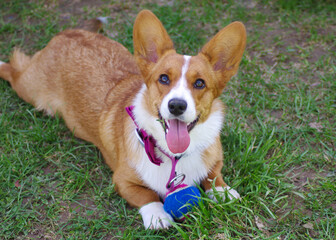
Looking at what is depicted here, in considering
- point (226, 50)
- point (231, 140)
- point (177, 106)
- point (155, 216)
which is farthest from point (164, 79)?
point (231, 140)

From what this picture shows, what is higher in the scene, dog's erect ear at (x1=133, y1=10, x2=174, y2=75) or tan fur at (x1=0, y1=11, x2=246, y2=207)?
dog's erect ear at (x1=133, y1=10, x2=174, y2=75)

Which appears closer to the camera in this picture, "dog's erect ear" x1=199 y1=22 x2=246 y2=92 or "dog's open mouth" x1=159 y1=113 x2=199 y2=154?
"dog's open mouth" x1=159 y1=113 x2=199 y2=154

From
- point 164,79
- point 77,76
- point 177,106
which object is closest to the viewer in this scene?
point 177,106

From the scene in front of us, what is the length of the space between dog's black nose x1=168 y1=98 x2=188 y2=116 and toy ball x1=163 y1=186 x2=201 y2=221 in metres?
0.76

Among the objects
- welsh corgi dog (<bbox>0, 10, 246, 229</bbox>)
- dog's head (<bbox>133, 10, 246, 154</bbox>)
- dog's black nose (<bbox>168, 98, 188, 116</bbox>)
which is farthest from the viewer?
welsh corgi dog (<bbox>0, 10, 246, 229</bbox>)

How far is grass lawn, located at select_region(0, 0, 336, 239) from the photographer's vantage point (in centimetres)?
313

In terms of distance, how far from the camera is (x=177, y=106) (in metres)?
2.72

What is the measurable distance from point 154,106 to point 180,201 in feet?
2.73

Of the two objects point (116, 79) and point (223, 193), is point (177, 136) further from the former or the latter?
point (116, 79)

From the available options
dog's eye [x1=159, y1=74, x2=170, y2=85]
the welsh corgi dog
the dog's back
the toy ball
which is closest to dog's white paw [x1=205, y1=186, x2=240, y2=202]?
the welsh corgi dog

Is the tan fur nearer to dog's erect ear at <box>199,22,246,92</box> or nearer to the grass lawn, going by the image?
dog's erect ear at <box>199,22,246,92</box>

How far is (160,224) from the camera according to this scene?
120 inches

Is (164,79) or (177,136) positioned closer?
(177,136)

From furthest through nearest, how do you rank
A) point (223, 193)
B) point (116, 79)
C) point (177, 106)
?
1. point (116, 79)
2. point (223, 193)
3. point (177, 106)
